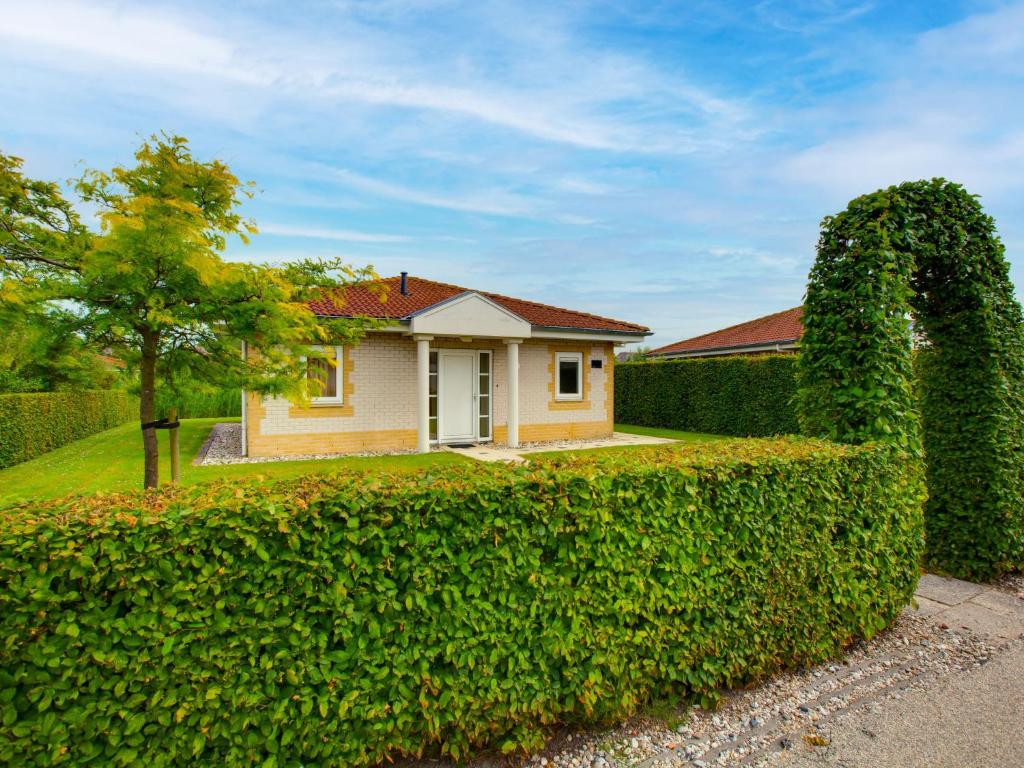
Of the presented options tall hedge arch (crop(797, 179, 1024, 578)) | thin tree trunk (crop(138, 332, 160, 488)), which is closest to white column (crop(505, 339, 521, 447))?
tall hedge arch (crop(797, 179, 1024, 578))

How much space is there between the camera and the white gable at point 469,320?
12758mm

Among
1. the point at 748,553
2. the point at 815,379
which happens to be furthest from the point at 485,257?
the point at 748,553

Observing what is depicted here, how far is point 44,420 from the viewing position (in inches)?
531

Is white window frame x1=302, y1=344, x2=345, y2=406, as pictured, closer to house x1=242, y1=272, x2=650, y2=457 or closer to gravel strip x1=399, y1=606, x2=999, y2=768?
house x1=242, y1=272, x2=650, y2=457

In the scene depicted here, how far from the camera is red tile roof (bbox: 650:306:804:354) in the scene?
71.9 ft

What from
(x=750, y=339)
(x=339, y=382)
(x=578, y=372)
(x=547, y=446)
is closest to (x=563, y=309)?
(x=578, y=372)

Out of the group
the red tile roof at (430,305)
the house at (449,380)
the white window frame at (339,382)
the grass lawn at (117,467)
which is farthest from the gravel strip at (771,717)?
the white window frame at (339,382)

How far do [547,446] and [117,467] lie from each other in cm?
993

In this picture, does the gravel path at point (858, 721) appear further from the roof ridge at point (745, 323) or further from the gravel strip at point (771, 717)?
the roof ridge at point (745, 323)

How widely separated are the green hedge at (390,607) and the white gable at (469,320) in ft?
32.4

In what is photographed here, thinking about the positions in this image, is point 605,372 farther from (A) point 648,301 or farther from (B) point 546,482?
(B) point 546,482

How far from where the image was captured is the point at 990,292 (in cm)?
Result: 554

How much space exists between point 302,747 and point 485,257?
16.8 metres

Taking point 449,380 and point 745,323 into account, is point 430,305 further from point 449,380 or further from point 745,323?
point 745,323
